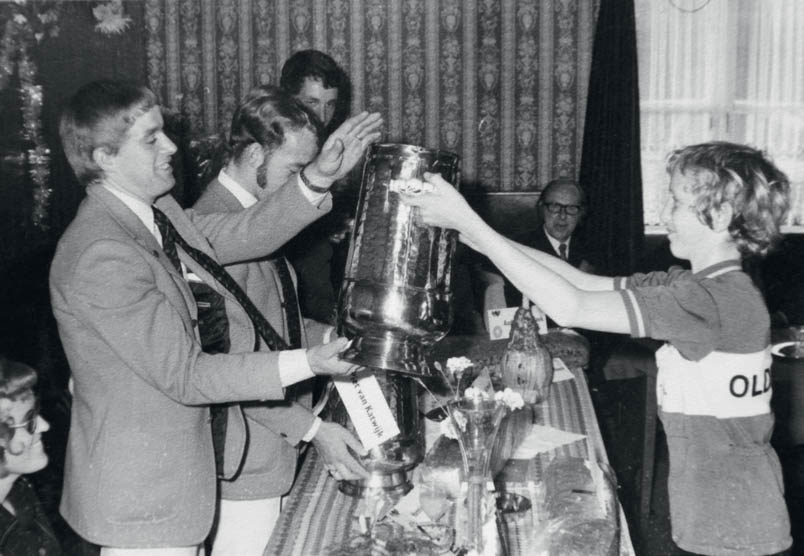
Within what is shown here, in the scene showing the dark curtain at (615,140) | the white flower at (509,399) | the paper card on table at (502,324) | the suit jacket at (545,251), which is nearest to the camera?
the white flower at (509,399)

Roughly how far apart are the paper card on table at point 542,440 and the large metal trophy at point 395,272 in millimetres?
489

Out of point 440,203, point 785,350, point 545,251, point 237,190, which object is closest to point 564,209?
point 545,251

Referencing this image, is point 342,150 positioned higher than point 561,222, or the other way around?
point 342,150

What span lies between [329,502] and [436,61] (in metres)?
3.89

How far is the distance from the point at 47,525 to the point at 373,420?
832 mm

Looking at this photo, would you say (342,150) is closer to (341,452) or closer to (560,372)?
(341,452)

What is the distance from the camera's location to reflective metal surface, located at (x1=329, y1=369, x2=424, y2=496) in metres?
1.57

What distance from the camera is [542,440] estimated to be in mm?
1920

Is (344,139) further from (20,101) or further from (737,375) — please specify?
(20,101)

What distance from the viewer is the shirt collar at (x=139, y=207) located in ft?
4.92

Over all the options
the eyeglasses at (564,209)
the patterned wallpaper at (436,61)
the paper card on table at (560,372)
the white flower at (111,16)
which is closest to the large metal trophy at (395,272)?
the paper card on table at (560,372)

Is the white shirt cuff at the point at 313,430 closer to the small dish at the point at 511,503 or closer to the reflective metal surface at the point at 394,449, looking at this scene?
the reflective metal surface at the point at 394,449

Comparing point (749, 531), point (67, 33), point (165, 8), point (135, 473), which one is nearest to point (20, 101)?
point (67, 33)

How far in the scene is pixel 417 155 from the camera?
1406 mm
